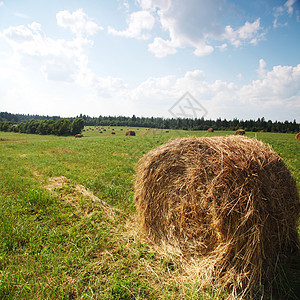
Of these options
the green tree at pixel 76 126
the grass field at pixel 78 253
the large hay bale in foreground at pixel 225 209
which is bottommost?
the grass field at pixel 78 253

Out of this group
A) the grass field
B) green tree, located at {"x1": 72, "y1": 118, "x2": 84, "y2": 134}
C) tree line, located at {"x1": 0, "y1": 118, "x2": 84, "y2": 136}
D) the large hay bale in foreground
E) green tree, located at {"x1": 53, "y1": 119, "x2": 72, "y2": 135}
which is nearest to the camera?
the grass field

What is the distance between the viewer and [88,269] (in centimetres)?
318

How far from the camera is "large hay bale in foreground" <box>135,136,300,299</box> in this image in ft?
9.57

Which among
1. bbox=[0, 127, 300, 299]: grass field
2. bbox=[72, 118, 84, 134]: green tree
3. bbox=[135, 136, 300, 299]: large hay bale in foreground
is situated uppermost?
bbox=[72, 118, 84, 134]: green tree

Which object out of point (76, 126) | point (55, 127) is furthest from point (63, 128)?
point (76, 126)

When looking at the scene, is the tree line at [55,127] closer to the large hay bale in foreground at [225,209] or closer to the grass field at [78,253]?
the grass field at [78,253]

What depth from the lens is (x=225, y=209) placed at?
3.06 meters

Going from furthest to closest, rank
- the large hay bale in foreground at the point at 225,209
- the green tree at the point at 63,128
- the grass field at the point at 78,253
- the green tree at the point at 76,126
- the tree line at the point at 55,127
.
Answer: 1. the green tree at the point at 76,126
2. the tree line at the point at 55,127
3. the green tree at the point at 63,128
4. the large hay bale in foreground at the point at 225,209
5. the grass field at the point at 78,253

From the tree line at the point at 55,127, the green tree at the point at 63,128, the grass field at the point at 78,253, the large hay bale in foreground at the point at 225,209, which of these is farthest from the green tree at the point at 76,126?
the large hay bale in foreground at the point at 225,209

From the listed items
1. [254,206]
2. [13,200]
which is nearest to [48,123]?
[13,200]

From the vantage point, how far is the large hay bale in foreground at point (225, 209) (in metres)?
2.92

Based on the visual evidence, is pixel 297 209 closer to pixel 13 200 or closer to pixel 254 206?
pixel 254 206

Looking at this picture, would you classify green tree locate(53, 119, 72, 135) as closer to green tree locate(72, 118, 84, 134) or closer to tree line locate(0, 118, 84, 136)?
tree line locate(0, 118, 84, 136)

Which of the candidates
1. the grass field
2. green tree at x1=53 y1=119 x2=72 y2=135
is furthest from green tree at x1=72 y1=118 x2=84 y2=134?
the grass field
